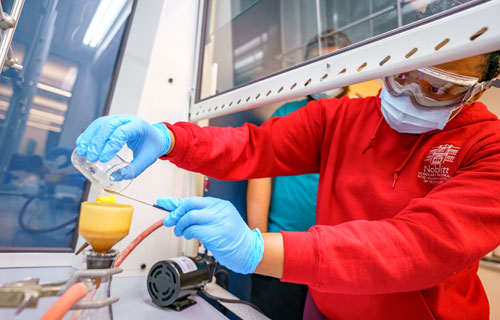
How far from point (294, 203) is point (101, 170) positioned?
961mm

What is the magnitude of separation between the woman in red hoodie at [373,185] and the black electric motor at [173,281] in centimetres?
34

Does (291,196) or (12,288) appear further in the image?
(291,196)

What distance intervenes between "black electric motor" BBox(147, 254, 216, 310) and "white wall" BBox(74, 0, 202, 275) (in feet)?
1.00

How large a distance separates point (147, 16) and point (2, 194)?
100 cm

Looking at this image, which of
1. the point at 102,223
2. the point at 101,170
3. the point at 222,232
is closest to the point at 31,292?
the point at 102,223

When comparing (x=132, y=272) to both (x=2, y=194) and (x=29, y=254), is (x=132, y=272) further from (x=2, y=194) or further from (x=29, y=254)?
(x=2, y=194)

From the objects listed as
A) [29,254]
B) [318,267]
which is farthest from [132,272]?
[318,267]

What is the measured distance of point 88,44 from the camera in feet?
3.82

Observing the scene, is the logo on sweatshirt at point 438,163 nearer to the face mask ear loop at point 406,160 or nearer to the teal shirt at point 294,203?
the face mask ear loop at point 406,160

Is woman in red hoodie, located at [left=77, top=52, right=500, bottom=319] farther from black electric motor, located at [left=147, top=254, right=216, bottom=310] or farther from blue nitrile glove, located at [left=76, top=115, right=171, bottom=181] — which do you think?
black electric motor, located at [left=147, top=254, right=216, bottom=310]

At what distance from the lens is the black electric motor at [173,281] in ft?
2.73

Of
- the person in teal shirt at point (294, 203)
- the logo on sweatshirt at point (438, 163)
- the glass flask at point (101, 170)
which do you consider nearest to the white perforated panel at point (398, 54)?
the logo on sweatshirt at point (438, 163)

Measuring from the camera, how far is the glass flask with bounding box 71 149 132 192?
27.3 inches

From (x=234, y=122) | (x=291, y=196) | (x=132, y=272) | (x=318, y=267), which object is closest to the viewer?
(x=318, y=267)
